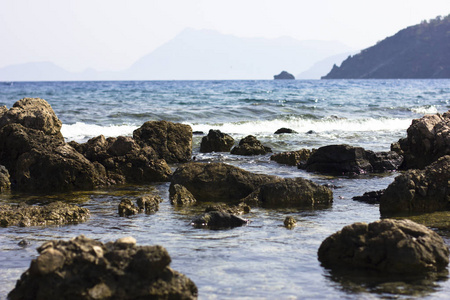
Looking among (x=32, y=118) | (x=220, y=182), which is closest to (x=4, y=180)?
(x=32, y=118)

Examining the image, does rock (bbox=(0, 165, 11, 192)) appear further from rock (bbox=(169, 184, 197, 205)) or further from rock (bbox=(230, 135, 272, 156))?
rock (bbox=(230, 135, 272, 156))

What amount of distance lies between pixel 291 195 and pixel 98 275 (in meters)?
5.49

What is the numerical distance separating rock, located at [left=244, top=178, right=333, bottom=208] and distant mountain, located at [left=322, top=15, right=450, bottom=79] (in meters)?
162

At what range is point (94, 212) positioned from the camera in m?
9.37

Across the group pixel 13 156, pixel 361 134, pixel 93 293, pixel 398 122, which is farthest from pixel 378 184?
pixel 398 122

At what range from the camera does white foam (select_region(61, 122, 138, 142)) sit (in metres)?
23.4

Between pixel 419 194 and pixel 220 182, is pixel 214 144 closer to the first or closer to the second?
pixel 220 182

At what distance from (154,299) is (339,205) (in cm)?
572

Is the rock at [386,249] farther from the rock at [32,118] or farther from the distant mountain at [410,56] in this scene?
the distant mountain at [410,56]

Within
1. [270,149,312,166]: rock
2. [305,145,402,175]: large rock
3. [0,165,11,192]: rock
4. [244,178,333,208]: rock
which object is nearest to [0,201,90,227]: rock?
[0,165,11,192]: rock

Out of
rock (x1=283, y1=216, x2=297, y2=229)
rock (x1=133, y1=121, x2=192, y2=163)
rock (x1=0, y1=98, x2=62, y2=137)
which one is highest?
rock (x1=0, y1=98, x2=62, y2=137)

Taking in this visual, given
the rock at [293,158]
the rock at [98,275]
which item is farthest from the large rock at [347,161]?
the rock at [98,275]

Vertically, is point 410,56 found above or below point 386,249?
above

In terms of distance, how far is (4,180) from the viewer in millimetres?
11680
